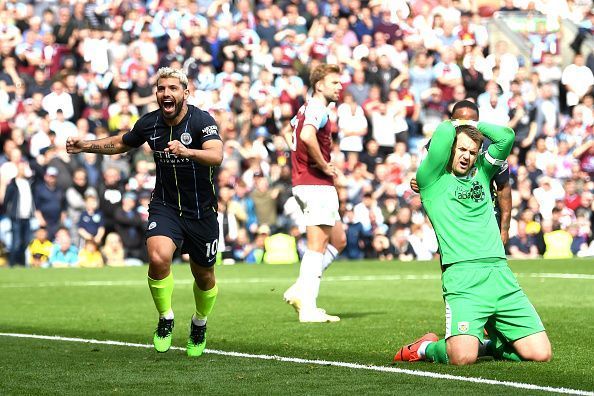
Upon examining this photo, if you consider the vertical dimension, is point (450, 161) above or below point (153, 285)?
above

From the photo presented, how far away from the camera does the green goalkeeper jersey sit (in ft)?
32.9

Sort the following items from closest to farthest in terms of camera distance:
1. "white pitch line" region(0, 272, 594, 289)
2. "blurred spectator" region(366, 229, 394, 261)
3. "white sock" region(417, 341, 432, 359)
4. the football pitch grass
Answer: the football pitch grass → "white sock" region(417, 341, 432, 359) → "white pitch line" region(0, 272, 594, 289) → "blurred spectator" region(366, 229, 394, 261)

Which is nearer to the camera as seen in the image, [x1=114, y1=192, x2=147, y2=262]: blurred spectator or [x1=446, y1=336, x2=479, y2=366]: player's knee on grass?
[x1=446, y1=336, x2=479, y2=366]: player's knee on grass

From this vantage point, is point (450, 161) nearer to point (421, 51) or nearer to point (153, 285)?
point (153, 285)

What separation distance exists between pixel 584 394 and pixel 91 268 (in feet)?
56.5

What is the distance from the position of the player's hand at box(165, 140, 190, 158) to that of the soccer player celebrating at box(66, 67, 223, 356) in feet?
1.91

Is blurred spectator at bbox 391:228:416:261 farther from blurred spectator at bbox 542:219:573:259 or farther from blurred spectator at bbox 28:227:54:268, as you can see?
blurred spectator at bbox 28:227:54:268

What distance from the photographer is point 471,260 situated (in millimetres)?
10000

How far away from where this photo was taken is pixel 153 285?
1066 centimetres

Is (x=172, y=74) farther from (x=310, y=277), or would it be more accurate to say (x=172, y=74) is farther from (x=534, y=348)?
(x=310, y=277)

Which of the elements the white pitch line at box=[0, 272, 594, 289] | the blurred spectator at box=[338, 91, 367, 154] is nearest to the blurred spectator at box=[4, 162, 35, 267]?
the white pitch line at box=[0, 272, 594, 289]

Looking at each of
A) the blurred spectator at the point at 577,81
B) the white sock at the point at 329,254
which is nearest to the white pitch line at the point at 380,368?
the white sock at the point at 329,254

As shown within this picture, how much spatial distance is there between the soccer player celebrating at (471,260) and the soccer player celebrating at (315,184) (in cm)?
356

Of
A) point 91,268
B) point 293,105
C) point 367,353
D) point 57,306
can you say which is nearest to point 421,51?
point 293,105
